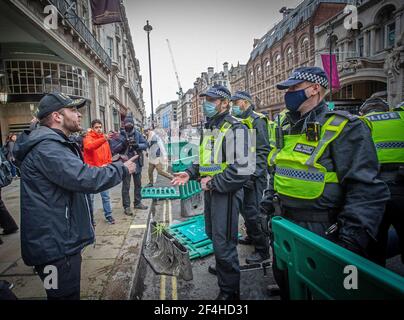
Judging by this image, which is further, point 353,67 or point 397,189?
point 353,67

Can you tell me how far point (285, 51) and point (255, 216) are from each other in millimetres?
38112

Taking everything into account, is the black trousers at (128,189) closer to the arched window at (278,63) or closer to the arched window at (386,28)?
the arched window at (386,28)

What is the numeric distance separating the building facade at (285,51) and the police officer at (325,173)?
24264 millimetres

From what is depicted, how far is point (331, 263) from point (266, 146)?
3346 millimetres

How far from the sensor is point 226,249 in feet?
8.87

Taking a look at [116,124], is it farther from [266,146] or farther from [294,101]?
[294,101]

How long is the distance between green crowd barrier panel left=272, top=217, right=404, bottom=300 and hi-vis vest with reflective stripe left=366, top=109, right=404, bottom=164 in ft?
7.39

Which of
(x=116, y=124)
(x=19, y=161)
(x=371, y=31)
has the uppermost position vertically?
(x=371, y=31)

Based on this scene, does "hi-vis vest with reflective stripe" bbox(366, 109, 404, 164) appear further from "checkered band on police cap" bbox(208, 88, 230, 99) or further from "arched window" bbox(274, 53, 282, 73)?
"arched window" bbox(274, 53, 282, 73)

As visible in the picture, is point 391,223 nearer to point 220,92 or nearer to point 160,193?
point 220,92

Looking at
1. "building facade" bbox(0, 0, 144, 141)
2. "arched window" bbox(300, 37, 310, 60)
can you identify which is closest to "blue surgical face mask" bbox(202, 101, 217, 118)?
"building facade" bbox(0, 0, 144, 141)

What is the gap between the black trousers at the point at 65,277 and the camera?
6.33 ft
